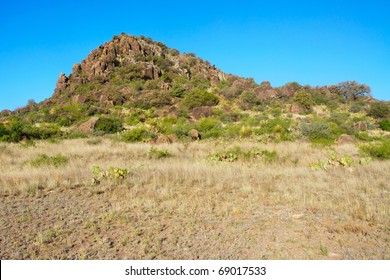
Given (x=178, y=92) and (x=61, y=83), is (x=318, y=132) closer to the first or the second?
(x=178, y=92)

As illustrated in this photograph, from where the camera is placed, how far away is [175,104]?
42.3 meters

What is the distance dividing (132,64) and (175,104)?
2013 centimetres

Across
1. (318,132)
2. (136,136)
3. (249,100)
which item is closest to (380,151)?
(318,132)

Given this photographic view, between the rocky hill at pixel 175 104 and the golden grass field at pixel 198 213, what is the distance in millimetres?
10833

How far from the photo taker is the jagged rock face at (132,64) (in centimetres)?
5550

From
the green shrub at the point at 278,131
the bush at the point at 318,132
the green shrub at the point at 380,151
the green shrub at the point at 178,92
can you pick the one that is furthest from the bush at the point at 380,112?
the green shrub at the point at 178,92

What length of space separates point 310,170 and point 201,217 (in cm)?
521

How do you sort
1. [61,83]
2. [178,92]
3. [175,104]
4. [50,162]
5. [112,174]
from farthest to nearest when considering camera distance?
[61,83]
[178,92]
[175,104]
[50,162]
[112,174]

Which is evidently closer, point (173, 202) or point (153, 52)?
point (173, 202)

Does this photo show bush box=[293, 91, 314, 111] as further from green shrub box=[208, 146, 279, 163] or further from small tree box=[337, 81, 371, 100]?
green shrub box=[208, 146, 279, 163]

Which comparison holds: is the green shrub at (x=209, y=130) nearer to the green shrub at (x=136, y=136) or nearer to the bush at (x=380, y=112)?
the green shrub at (x=136, y=136)

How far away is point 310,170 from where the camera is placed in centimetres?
924

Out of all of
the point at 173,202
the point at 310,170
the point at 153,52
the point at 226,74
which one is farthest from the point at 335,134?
the point at 153,52
